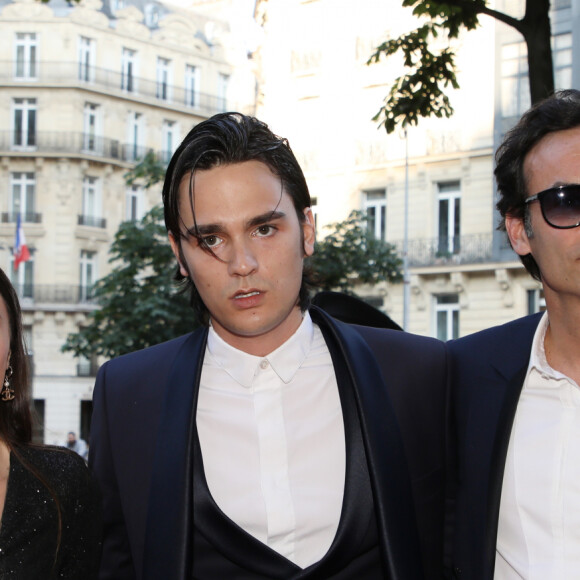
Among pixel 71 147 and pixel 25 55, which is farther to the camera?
pixel 25 55

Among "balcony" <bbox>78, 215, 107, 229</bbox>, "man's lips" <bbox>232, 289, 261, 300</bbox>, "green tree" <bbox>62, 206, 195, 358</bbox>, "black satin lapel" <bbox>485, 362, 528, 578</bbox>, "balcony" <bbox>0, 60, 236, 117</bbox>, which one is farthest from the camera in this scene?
"balcony" <bbox>0, 60, 236, 117</bbox>

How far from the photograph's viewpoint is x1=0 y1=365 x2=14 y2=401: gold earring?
10.5 ft

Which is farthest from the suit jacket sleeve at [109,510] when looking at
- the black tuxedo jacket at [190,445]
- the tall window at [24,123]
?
the tall window at [24,123]

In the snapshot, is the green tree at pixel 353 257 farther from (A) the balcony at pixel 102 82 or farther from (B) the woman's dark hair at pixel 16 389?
(A) the balcony at pixel 102 82

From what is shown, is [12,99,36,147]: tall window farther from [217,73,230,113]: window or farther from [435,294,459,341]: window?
[435,294,459,341]: window

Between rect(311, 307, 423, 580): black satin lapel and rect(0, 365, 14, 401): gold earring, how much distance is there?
3.84 ft

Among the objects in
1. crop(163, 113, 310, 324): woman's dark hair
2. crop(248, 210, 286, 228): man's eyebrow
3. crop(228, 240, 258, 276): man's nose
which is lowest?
crop(228, 240, 258, 276): man's nose

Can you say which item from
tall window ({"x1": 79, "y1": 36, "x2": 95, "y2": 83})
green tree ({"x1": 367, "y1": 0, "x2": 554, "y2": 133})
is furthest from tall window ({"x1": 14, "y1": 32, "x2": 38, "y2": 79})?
green tree ({"x1": 367, "y1": 0, "x2": 554, "y2": 133})

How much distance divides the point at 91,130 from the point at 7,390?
36103 millimetres

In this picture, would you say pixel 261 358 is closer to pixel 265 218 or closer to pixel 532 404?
pixel 265 218

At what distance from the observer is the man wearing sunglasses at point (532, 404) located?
272cm

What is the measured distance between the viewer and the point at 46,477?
9.88 feet

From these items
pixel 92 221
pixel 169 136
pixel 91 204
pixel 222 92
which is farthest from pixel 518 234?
pixel 222 92

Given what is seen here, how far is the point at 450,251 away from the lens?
25.7 meters
